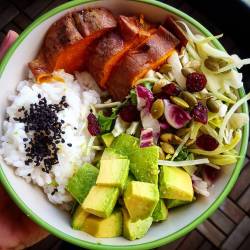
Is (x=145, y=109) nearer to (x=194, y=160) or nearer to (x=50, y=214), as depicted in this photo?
(x=194, y=160)

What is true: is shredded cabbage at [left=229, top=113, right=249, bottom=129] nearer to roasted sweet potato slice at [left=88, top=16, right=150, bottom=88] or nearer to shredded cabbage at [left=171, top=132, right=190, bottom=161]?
shredded cabbage at [left=171, top=132, right=190, bottom=161]

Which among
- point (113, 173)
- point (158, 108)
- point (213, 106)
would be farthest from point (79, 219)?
point (213, 106)

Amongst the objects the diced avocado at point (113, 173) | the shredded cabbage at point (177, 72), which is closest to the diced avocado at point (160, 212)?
the diced avocado at point (113, 173)

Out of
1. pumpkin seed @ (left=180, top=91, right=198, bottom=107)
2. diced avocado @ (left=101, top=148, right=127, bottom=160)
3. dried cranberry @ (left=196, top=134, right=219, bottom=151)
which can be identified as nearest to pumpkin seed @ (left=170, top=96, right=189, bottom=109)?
pumpkin seed @ (left=180, top=91, right=198, bottom=107)

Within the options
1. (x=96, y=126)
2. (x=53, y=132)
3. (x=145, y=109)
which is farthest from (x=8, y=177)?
(x=145, y=109)

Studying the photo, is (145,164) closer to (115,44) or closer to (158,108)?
(158,108)
